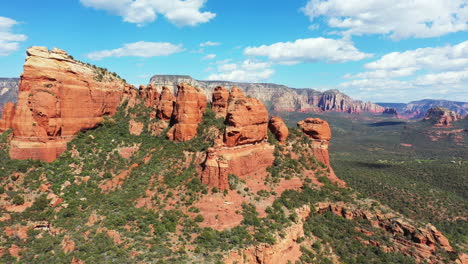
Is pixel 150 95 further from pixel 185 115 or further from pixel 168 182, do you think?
pixel 168 182

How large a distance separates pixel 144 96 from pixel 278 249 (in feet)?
185

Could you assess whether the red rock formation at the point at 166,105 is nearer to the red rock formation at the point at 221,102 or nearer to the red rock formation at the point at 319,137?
the red rock formation at the point at 221,102

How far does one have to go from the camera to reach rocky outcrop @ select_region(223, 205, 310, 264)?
36.0m

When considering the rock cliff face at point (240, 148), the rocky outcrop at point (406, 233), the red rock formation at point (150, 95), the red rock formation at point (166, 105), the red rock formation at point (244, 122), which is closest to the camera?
the rocky outcrop at point (406, 233)

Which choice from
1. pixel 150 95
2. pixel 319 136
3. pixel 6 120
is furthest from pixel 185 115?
pixel 6 120

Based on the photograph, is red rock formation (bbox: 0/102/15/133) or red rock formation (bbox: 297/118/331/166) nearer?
red rock formation (bbox: 0/102/15/133)

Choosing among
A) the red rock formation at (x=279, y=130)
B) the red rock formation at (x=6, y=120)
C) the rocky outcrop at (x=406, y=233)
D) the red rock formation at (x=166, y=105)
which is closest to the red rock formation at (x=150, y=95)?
the red rock formation at (x=166, y=105)

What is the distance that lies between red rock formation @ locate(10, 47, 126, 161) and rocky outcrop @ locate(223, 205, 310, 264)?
4619 cm

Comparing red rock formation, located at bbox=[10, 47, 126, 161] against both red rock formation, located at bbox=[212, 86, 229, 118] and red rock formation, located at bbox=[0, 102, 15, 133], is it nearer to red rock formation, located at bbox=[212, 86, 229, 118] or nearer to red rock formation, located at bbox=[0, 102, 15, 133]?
red rock formation, located at bbox=[0, 102, 15, 133]

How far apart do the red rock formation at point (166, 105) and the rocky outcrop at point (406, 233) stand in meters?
43.1

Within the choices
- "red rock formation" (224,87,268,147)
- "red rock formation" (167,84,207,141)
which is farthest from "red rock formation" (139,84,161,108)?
"red rock formation" (224,87,268,147)

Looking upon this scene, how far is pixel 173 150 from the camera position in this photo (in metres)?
56.2

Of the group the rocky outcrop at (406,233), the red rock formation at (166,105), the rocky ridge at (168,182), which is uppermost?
the red rock formation at (166,105)

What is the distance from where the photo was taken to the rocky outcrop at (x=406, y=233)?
43344 millimetres
